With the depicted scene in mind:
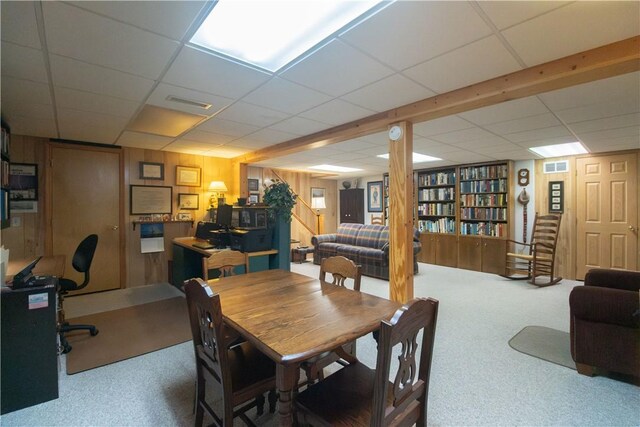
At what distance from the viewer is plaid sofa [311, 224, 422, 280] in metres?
5.09

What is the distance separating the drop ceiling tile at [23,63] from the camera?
173 cm

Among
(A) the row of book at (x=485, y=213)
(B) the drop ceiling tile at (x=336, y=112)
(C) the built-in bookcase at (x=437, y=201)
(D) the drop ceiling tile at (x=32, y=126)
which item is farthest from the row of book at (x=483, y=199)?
(D) the drop ceiling tile at (x=32, y=126)

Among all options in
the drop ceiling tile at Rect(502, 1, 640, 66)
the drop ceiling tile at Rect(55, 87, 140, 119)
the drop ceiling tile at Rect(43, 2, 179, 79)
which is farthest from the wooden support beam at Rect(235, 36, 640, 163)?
the drop ceiling tile at Rect(55, 87, 140, 119)

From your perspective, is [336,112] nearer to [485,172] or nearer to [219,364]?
[219,364]

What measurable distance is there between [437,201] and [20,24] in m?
6.57

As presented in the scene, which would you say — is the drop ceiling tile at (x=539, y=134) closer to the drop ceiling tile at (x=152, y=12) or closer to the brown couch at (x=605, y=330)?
the brown couch at (x=605, y=330)

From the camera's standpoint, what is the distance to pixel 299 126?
11.1 feet

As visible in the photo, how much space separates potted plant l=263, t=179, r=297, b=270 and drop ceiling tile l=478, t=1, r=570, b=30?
2319 mm

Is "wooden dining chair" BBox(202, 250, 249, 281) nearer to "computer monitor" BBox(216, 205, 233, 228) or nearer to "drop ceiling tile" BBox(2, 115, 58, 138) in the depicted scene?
"computer monitor" BBox(216, 205, 233, 228)

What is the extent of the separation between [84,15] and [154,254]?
3.98 m

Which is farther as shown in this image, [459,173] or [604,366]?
[459,173]

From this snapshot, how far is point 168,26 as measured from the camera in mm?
1535

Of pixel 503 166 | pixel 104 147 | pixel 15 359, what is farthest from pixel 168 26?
pixel 503 166

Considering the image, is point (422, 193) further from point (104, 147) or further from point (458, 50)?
point (104, 147)
